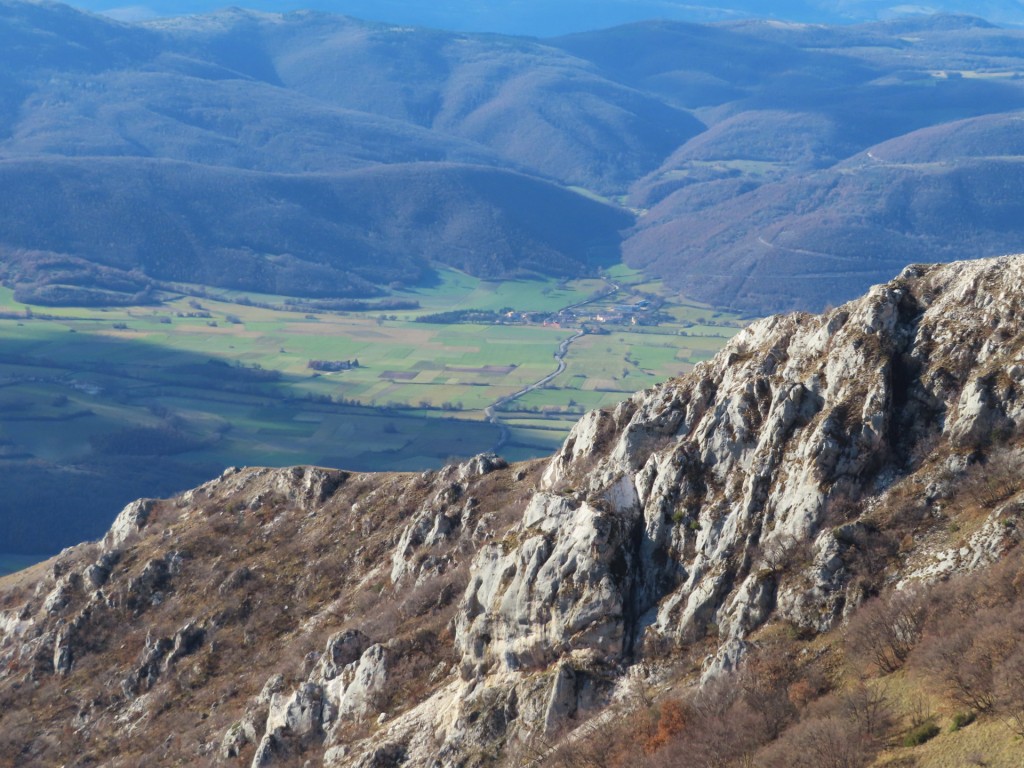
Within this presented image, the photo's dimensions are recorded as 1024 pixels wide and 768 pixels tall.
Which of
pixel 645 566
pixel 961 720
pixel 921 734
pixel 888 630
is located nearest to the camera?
pixel 961 720

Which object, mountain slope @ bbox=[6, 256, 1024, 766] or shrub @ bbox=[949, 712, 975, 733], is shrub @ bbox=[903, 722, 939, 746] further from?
mountain slope @ bbox=[6, 256, 1024, 766]

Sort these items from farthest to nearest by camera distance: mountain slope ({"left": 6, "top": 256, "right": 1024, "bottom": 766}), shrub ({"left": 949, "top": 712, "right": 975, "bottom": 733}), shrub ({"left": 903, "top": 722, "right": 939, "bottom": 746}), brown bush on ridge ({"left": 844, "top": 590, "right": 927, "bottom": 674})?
1. mountain slope ({"left": 6, "top": 256, "right": 1024, "bottom": 766})
2. brown bush on ridge ({"left": 844, "top": 590, "right": 927, "bottom": 674})
3. shrub ({"left": 903, "top": 722, "right": 939, "bottom": 746})
4. shrub ({"left": 949, "top": 712, "right": 975, "bottom": 733})

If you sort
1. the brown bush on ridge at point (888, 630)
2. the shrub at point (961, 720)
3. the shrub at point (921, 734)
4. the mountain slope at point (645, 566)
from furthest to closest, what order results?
the mountain slope at point (645, 566)
the brown bush on ridge at point (888, 630)
the shrub at point (921, 734)
the shrub at point (961, 720)

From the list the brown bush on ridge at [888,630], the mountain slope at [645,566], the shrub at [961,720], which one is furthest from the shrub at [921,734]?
the brown bush on ridge at [888,630]

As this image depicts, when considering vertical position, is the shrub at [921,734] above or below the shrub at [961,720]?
below

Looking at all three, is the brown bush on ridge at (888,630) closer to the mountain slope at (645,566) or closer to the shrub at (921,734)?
the mountain slope at (645,566)

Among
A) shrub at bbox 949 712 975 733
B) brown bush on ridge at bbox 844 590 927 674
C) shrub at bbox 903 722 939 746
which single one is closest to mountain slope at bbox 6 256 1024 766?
shrub at bbox 949 712 975 733

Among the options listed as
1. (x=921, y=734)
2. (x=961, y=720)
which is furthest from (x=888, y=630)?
(x=961, y=720)

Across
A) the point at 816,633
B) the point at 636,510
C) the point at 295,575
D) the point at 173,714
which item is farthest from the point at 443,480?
the point at 816,633

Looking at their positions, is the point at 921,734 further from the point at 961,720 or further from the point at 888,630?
the point at 888,630

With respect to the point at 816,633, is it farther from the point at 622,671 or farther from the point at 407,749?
the point at 407,749
